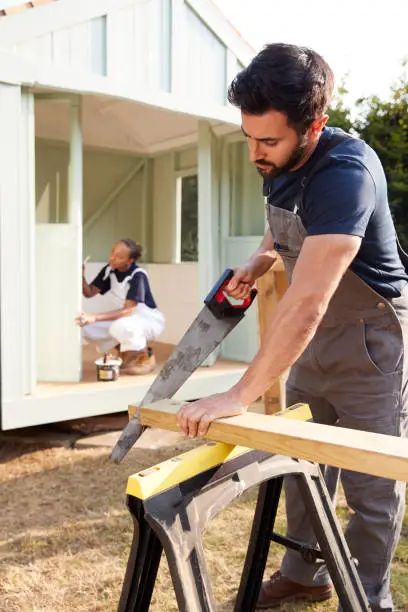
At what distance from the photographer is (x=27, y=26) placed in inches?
180

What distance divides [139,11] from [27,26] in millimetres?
1014

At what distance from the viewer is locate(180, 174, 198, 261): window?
8.41 m

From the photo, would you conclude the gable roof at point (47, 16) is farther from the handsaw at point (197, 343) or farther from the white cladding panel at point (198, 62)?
the handsaw at point (197, 343)

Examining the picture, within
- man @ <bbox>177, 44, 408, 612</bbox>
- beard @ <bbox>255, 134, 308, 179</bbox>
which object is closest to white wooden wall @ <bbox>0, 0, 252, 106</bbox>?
man @ <bbox>177, 44, 408, 612</bbox>

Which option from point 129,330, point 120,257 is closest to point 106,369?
point 129,330

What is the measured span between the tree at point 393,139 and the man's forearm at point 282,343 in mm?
7198

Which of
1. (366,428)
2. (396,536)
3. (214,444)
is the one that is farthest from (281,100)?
Result: (396,536)

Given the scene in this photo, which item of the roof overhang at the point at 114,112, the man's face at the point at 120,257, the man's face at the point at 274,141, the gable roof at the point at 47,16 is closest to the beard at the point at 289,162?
the man's face at the point at 274,141

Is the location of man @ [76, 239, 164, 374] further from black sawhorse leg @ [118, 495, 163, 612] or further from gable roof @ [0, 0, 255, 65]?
black sawhorse leg @ [118, 495, 163, 612]

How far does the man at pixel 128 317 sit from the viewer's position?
5.88m

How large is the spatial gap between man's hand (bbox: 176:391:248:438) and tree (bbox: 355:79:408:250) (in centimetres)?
734

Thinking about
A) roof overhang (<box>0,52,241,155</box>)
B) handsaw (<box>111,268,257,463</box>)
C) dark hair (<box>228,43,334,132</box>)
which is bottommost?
handsaw (<box>111,268,257,463</box>)

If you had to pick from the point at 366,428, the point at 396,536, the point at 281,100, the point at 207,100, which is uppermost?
the point at 207,100

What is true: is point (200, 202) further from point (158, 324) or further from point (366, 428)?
point (366, 428)
